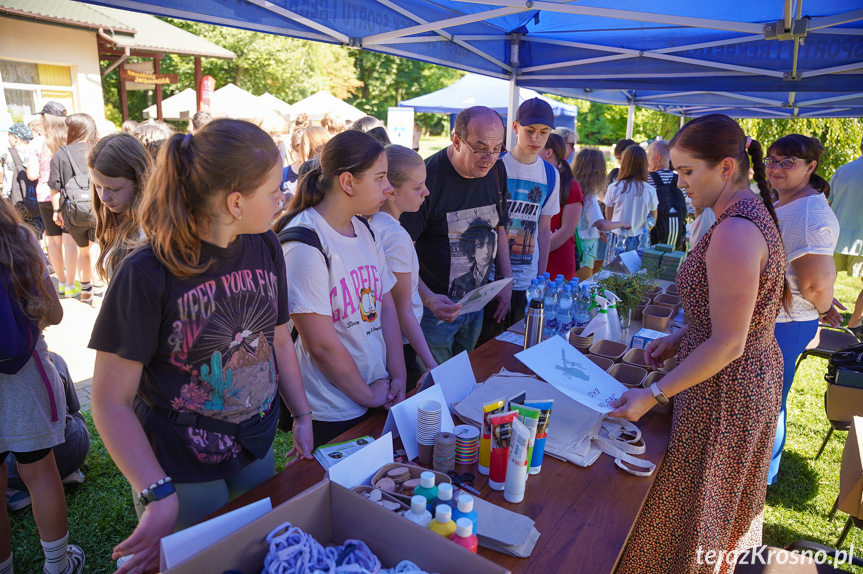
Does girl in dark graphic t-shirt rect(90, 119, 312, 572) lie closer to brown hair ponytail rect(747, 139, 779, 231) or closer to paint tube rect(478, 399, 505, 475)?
paint tube rect(478, 399, 505, 475)

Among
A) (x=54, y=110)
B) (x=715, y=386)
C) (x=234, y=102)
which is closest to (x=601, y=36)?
(x=715, y=386)

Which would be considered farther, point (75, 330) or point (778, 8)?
point (75, 330)

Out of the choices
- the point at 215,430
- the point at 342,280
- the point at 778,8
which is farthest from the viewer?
the point at 778,8

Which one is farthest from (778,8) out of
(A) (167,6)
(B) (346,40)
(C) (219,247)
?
(C) (219,247)

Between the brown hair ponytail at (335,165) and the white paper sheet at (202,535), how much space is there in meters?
1.03

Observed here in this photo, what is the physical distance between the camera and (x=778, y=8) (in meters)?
3.47

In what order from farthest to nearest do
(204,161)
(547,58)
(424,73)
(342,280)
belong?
(424,73), (547,58), (342,280), (204,161)

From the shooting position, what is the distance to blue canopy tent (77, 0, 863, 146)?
318 centimetres

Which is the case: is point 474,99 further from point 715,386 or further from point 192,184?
point 192,184

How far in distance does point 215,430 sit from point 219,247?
473 mm

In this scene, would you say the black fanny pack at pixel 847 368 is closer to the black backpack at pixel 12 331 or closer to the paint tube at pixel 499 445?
the paint tube at pixel 499 445

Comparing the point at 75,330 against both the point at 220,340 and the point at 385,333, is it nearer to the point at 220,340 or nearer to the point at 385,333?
the point at 385,333

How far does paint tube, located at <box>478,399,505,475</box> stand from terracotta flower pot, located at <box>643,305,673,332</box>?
1.48 m

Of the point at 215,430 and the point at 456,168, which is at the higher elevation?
the point at 456,168
